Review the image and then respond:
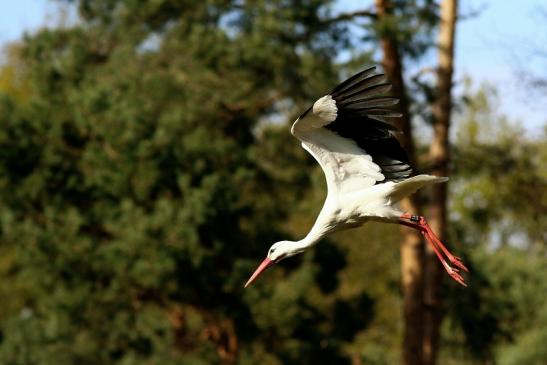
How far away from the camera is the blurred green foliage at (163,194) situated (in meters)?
17.6

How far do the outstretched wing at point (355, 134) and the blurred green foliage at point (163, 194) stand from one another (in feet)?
23.5

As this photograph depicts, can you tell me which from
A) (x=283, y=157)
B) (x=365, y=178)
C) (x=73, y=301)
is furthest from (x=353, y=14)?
(x=365, y=178)

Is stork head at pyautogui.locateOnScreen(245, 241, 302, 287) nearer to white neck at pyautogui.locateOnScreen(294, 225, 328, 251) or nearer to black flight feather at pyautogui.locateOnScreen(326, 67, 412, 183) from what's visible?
white neck at pyautogui.locateOnScreen(294, 225, 328, 251)

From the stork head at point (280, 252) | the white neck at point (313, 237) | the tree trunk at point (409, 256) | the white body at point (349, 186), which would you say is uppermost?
the white body at point (349, 186)

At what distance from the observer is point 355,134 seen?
30.3 ft

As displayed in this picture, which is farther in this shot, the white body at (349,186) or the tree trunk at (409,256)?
the tree trunk at (409,256)

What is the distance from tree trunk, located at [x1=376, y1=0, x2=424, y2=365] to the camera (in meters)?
16.1

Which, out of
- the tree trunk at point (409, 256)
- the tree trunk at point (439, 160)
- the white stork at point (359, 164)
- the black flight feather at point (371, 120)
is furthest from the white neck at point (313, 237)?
the tree trunk at point (439, 160)

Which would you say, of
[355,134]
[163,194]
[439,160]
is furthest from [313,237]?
[163,194]

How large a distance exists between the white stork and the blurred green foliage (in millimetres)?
7242

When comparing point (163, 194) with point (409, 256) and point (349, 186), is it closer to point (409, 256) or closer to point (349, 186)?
point (409, 256)

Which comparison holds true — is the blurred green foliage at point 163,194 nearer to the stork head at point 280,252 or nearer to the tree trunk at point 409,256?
the tree trunk at point 409,256

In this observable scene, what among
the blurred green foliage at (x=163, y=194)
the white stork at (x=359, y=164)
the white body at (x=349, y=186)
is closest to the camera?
the white stork at (x=359, y=164)

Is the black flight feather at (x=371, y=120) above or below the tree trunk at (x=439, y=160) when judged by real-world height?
above
